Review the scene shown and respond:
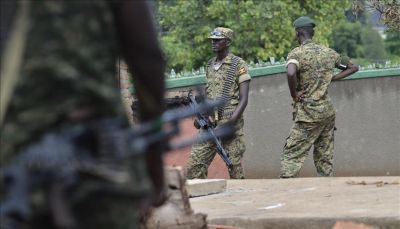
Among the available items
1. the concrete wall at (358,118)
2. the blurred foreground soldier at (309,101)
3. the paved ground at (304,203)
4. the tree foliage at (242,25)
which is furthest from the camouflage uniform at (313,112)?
the tree foliage at (242,25)

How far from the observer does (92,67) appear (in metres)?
2.06

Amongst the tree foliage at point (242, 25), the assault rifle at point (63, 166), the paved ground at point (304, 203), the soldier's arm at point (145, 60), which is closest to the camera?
the assault rifle at point (63, 166)

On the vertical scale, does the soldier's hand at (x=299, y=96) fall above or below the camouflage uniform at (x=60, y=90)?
below

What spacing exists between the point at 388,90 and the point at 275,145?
4.54 feet

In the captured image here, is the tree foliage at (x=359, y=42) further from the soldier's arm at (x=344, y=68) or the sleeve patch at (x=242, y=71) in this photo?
the sleeve patch at (x=242, y=71)

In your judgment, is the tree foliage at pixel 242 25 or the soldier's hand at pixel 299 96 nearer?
the soldier's hand at pixel 299 96

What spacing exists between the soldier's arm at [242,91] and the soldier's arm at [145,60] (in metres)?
6.41

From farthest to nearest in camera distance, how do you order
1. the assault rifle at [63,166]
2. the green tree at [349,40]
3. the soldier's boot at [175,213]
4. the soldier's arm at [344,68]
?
the green tree at [349,40]
the soldier's arm at [344,68]
the soldier's boot at [175,213]
the assault rifle at [63,166]

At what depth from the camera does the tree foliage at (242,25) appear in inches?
745

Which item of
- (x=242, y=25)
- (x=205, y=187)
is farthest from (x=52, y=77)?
(x=242, y=25)

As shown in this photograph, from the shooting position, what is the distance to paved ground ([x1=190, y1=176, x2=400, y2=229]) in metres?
5.20

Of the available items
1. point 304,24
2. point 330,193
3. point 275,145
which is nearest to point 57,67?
point 330,193

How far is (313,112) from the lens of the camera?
8.96 metres

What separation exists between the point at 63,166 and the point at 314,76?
23.2 feet
